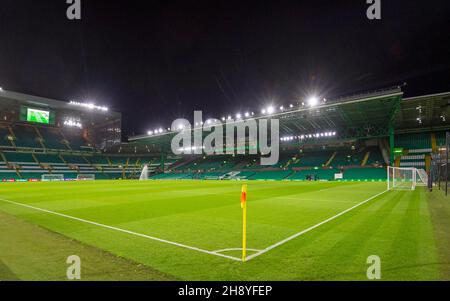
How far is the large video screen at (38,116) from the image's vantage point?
55.5 metres

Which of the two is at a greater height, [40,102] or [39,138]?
[40,102]

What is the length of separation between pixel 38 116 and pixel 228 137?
41643mm

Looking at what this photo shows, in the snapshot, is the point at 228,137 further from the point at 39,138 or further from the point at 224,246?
the point at 224,246

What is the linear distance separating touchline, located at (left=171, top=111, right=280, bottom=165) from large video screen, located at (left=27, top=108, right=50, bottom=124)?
88.5 feet

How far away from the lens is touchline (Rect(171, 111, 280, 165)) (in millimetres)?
55531

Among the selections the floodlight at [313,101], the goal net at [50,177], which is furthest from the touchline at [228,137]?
the goal net at [50,177]

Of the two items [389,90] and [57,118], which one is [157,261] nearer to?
[389,90]

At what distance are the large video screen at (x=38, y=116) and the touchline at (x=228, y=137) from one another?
27.0m

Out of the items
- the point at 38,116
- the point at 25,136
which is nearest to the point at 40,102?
the point at 38,116

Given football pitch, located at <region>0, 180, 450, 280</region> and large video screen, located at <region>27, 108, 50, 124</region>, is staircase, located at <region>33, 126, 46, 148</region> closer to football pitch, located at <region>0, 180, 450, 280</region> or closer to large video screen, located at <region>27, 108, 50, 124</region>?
large video screen, located at <region>27, 108, 50, 124</region>

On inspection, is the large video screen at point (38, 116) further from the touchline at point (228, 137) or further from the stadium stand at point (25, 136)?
the touchline at point (228, 137)

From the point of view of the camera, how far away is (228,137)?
66.2 m

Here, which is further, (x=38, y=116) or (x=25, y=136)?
(x=25, y=136)
